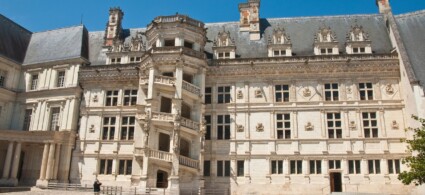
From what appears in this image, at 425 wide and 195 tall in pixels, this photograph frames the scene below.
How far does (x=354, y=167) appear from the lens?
26562mm

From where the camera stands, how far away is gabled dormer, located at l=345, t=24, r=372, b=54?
29.2 meters

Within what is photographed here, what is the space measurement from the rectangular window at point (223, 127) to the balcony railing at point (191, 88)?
276 cm

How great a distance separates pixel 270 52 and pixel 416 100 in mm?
11280

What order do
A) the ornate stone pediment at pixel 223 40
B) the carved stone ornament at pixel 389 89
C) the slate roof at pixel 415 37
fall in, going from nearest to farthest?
the slate roof at pixel 415 37, the carved stone ornament at pixel 389 89, the ornate stone pediment at pixel 223 40

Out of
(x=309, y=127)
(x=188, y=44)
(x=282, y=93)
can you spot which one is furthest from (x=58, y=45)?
(x=309, y=127)

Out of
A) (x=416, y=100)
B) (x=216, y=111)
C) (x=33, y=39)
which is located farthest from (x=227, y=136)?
(x=33, y=39)

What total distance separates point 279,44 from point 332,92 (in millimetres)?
5793

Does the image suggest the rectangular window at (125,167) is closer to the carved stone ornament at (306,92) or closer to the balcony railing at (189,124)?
the balcony railing at (189,124)

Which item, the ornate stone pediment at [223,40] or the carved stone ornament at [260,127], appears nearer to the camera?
the carved stone ornament at [260,127]

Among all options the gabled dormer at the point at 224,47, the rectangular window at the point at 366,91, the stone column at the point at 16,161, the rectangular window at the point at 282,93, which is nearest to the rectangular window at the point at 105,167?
the stone column at the point at 16,161

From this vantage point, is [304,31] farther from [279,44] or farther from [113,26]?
[113,26]

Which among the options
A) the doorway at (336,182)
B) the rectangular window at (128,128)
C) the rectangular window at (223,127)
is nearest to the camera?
the doorway at (336,182)

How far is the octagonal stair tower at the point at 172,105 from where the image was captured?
84.7ft

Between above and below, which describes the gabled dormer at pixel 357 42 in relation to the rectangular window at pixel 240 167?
above
